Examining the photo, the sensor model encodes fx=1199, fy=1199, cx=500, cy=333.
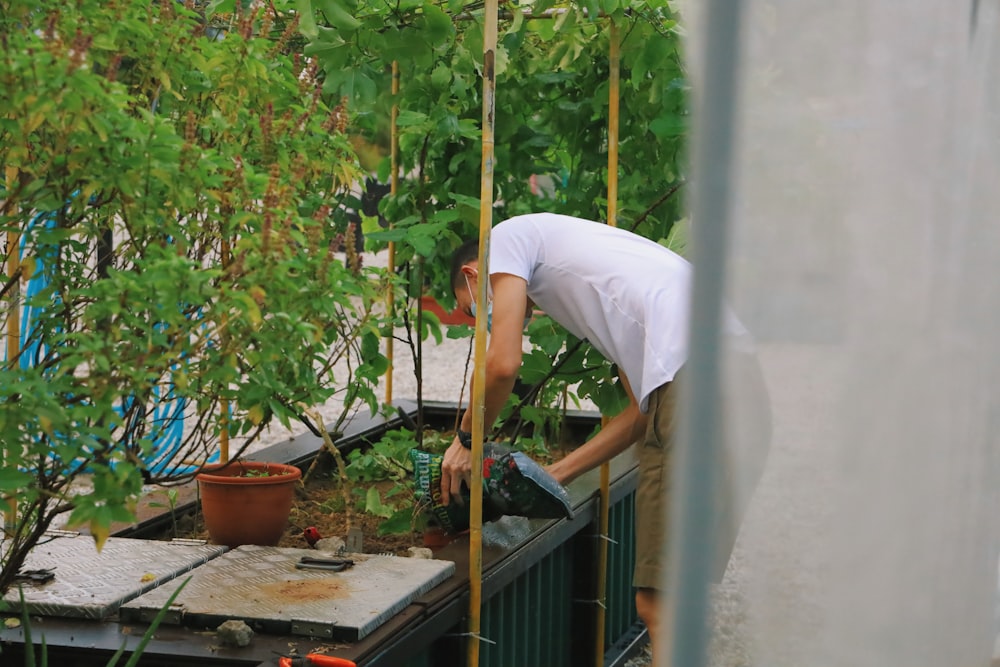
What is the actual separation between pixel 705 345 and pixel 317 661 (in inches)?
62.0

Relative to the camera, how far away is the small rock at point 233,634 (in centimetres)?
251

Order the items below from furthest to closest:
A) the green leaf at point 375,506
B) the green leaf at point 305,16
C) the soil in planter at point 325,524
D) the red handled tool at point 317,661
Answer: the green leaf at point 375,506
the soil in planter at point 325,524
the green leaf at point 305,16
the red handled tool at point 317,661

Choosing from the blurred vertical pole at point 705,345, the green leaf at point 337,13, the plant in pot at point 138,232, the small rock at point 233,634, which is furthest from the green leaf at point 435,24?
the blurred vertical pole at point 705,345

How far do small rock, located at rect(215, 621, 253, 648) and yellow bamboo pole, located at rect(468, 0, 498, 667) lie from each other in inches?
24.6

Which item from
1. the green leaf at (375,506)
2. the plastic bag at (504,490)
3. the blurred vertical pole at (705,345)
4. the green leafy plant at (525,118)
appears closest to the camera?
the blurred vertical pole at (705,345)

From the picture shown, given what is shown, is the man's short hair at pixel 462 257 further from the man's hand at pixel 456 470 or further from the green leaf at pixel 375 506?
the green leaf at pixel 375 506

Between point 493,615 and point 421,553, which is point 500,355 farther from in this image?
point 493,615

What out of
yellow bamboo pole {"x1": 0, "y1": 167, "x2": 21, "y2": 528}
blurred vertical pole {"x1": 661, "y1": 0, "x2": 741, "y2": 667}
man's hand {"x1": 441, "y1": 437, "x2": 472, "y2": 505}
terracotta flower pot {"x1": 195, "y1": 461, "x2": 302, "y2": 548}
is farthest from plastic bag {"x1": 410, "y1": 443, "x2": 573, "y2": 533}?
blurred vertical pole {"x1": 661, "y1": 0, "x2": 741, "y2": 667}

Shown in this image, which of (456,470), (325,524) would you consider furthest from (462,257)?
(325,524)

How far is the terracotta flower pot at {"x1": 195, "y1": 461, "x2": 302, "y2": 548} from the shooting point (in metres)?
3.38

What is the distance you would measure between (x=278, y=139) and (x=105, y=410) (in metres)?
0.83

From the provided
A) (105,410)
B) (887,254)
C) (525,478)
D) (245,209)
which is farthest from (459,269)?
(887,254)

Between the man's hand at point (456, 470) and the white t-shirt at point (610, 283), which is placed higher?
the white t-shirt at point (610, 283)

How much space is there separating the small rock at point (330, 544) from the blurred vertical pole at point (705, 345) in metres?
2.45
